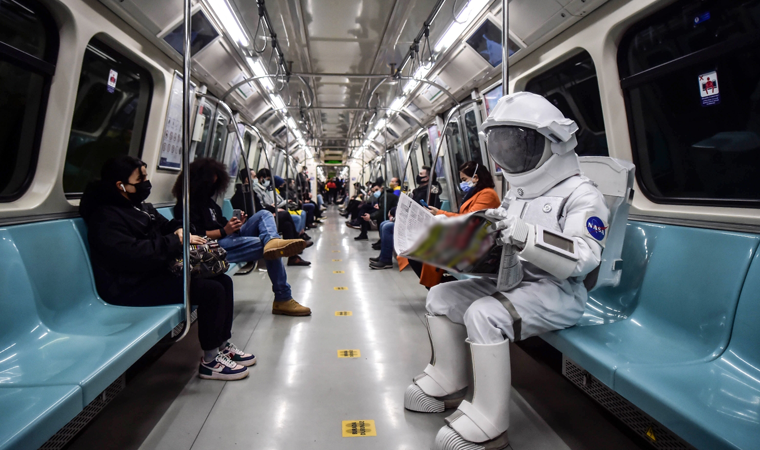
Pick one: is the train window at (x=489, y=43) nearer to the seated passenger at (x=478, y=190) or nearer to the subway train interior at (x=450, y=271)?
the subway train interior at (x=450, y=271)

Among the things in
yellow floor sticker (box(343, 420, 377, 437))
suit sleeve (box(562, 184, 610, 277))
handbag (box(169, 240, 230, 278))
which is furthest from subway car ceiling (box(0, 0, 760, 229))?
yellow floor sticker (box(343, 420, 377, 437))

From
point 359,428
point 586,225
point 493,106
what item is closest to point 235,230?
point 359,428

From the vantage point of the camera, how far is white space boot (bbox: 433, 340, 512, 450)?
1.73 metres

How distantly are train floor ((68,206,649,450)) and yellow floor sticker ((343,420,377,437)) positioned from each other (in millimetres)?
26

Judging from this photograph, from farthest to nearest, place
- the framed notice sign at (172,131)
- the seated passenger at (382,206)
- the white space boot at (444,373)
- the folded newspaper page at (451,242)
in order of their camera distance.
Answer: the seated passenger at (382,206) < the framed notice sign at (172,131) < the white space boot at (444,373) < the folded newspaper page at (451,242)

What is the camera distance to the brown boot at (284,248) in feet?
10.9

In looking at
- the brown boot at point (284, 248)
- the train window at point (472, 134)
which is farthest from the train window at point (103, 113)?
the train window at point (472, 134)

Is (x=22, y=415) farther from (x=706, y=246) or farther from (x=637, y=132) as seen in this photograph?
(x=637, y=132)

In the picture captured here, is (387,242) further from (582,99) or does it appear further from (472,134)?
(582,99)

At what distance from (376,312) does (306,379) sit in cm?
139

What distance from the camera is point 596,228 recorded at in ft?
5.95

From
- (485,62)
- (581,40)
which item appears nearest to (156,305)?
(581,40)

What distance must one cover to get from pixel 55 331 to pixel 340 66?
5974mm

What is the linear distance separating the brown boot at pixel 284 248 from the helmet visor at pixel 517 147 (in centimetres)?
181
